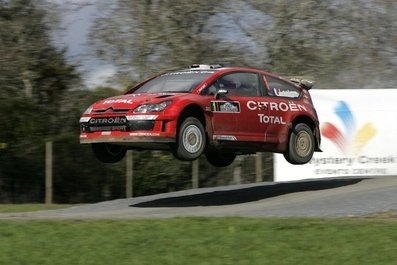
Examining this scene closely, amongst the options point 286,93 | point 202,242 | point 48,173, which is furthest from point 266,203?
point 48,173

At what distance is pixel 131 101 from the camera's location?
41.8 feet

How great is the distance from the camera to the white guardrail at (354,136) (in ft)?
64.4

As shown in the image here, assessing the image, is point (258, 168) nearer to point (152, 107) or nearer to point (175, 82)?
point (175, 82)

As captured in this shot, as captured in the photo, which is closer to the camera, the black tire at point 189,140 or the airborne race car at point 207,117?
the airborne race car at point 207,117

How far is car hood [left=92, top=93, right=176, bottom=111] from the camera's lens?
12.6 metres

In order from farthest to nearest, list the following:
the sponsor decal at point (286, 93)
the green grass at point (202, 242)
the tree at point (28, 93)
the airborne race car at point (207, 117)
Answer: the tree at point (28, 93)
the sponsor decal at point (286, 93)
the airborne race car at point (207, 117)
the green grass at point (202, 242)

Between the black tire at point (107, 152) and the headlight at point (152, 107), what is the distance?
136 centimetres

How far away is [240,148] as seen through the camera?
13.7 meters

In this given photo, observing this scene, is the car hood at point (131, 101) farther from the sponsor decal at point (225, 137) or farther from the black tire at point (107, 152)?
the sponsor decal at point (225, 137)

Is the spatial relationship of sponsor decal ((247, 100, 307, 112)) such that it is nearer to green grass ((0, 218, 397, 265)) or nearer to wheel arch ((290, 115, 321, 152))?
wheel arch ((290, 115, 321, 152))

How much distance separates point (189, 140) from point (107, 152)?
5.39ft

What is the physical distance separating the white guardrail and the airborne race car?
4942 millimetres

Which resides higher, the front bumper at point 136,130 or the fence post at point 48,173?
the front bumper at point 136,130

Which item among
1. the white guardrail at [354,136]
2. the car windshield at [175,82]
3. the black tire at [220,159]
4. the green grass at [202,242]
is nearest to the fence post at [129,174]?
the white guardrail at [354,136]
